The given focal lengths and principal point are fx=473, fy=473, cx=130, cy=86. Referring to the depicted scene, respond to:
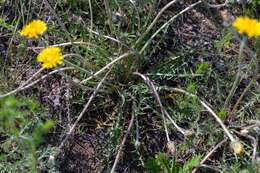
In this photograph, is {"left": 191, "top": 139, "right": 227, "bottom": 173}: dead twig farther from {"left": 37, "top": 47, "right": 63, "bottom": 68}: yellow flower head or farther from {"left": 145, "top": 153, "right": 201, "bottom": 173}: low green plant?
{"left": 37, "top": 47, "right": 63, "bottom": 68}: yellow flower head

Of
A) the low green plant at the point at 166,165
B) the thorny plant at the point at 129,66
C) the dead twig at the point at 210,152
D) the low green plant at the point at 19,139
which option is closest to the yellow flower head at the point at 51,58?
the thorny plant at the point at 129,66

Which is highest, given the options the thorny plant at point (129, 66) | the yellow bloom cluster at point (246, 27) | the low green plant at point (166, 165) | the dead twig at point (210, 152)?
the yellow bloom cluster at point (246, 27)

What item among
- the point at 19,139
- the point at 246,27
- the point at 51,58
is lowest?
the point at 19,139

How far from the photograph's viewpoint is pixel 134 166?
5.77 ft

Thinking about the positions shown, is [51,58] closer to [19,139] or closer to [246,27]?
[19,139]

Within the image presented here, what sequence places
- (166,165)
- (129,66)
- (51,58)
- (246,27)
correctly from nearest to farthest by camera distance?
(246,27) → (51,58) → (166,165) → (129,66)

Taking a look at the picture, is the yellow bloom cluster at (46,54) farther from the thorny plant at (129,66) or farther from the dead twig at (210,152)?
the dead twig at (210,152)

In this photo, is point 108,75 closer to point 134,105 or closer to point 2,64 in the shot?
point 134,105

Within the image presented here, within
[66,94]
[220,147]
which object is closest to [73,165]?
[66,94]

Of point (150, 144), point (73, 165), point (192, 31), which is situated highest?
point (192, 31)

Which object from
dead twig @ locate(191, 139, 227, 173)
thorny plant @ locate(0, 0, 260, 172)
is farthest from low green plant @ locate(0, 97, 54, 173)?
dead twig @ locate(191, 139, 227, 173)

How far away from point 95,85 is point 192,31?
532 mm

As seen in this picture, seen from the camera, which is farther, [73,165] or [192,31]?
[192,31]

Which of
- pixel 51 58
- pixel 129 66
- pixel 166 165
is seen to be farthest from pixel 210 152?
pixel 51 58
